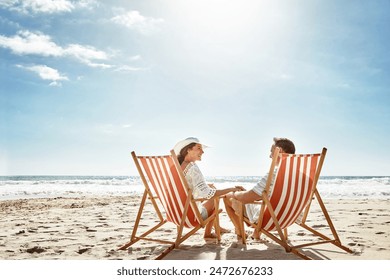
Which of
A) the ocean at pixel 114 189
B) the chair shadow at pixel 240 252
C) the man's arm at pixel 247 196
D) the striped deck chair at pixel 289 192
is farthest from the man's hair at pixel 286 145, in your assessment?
the ocean at pixel 114 189

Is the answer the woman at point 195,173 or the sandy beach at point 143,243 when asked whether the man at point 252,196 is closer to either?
the woman at point 195,173

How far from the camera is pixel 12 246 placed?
3525 mm

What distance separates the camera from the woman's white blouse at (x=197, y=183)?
10.00ft

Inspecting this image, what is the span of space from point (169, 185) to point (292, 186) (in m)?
1.11

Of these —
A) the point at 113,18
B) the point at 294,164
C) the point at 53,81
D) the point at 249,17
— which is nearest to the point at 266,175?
the point at 294,164

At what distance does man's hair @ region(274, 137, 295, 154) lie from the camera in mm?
3020

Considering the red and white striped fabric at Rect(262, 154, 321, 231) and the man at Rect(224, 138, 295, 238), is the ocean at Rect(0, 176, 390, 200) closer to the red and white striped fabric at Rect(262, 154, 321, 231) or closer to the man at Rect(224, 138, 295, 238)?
the man at Rect(224, 138, 295, 238)

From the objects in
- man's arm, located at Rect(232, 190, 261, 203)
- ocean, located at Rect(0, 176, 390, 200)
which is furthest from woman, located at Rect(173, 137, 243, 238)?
Answer: ocean, located at Rect(0, 176, 390, 200)

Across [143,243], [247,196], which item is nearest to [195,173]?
[247,196]

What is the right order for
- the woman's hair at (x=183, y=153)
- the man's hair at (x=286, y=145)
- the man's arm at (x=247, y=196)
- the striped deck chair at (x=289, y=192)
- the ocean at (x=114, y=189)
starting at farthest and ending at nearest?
1. the ocean at (x=114, y=189)
2. the woman's hair at (x=183, y=153)
3. the man's hair at (x=286, y=145)
4. the man's arm at (x=247, y=196)
5. the striped deck chair at (x=289, y=192)

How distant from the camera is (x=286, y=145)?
3023 mm

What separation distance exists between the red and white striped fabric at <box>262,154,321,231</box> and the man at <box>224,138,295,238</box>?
116mm

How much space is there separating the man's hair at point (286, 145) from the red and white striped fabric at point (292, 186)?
9.1 inches
